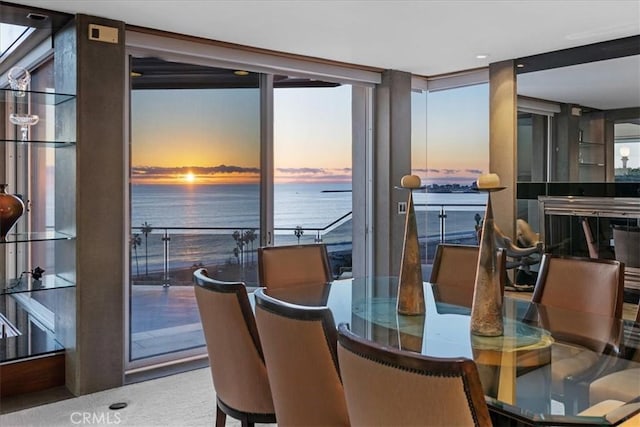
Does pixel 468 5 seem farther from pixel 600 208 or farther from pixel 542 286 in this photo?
pixel 600 208

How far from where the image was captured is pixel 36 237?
3.52m

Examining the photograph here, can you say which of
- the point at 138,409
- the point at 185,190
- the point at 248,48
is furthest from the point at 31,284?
the point at 248,48

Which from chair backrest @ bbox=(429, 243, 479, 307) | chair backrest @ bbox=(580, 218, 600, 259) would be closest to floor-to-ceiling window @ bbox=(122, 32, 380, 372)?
chair backrest @ bbox=(429, 243, 479, 307)

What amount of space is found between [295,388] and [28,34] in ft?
11.7

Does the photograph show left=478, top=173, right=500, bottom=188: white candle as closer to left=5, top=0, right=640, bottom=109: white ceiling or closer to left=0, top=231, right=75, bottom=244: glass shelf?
left=5, top=0, right=640, bottom=109: white ceiling

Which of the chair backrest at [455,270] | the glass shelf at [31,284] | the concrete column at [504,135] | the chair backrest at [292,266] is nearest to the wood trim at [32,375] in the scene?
the glass shelf at [31,284]

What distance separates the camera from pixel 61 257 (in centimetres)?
361

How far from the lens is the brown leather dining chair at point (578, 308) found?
1.98 meters

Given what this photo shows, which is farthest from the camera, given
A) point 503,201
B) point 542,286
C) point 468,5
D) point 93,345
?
point 503,201

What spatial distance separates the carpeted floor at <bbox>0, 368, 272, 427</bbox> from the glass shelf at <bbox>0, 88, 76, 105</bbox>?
194 centimetres

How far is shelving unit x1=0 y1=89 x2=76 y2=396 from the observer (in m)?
3.41

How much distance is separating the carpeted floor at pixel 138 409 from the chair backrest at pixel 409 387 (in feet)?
6.30

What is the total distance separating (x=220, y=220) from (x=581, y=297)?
9.46ft

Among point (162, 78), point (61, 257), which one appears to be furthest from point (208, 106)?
Result: point (61, 257)
